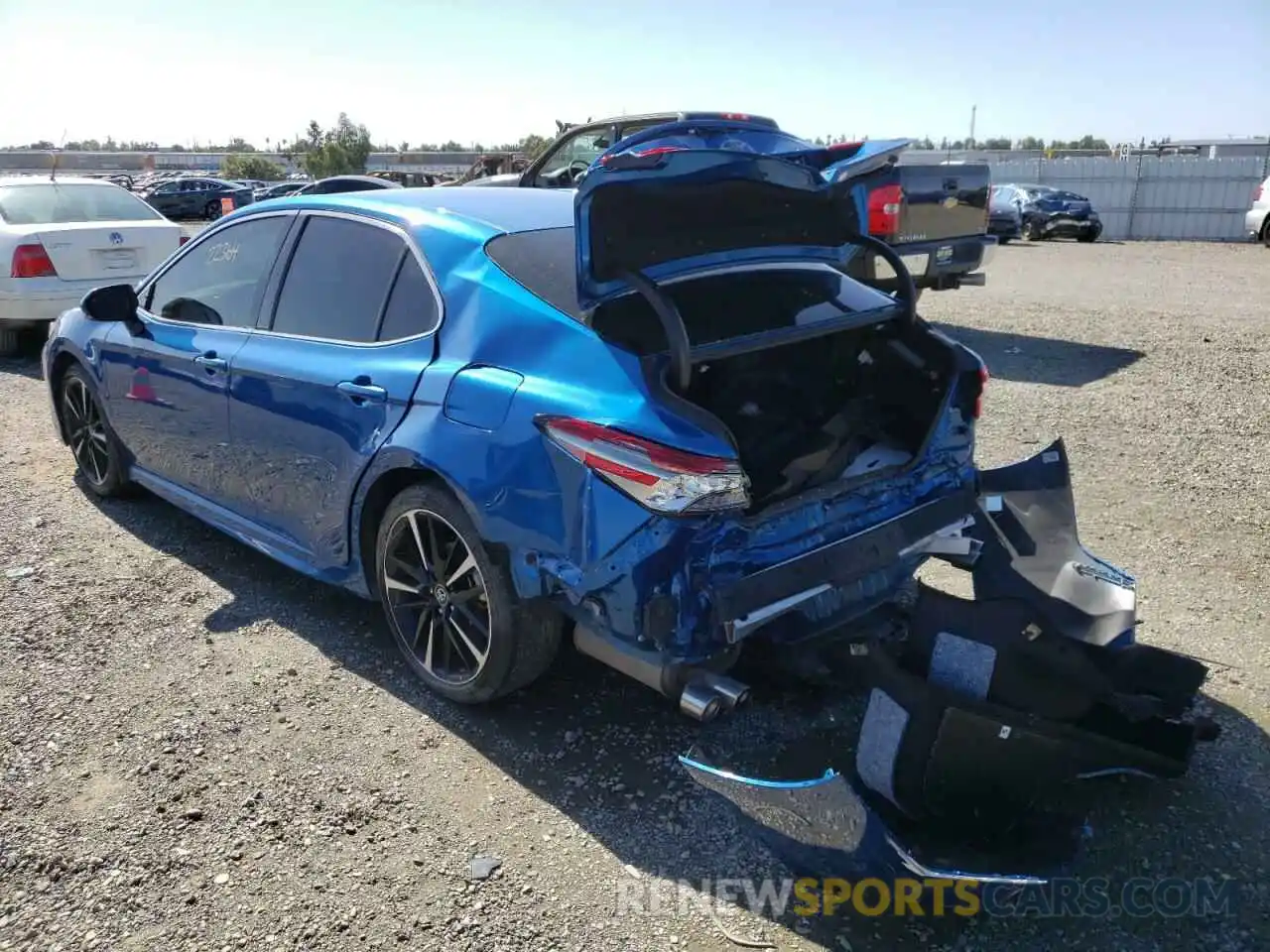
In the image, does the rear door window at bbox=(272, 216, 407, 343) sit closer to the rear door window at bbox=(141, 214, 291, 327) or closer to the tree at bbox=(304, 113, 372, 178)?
the rear door window at bbox=(141, 214, 291, 327)

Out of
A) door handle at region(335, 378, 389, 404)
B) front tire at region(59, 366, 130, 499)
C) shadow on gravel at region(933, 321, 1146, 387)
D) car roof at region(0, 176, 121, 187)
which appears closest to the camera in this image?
door handle at region(335, 378, 389, 404)

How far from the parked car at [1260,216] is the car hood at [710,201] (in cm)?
1994

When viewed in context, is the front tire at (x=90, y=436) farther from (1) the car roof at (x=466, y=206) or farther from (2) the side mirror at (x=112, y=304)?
(1) the car roof at (x=466, y=206)

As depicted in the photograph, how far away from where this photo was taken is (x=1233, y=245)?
70.5 ft

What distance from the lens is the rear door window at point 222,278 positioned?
426 cm

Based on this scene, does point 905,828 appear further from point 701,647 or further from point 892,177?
point 892,177

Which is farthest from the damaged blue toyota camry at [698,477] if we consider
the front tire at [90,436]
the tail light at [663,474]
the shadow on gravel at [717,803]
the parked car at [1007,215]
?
the parked car at [1007,215]

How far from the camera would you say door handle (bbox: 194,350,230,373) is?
4188 mm

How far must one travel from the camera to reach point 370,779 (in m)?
3.16

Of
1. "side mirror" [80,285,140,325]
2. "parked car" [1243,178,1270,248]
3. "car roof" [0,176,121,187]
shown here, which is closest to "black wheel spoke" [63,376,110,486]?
"side mirror" [80,285,140,325]

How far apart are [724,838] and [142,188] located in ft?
141

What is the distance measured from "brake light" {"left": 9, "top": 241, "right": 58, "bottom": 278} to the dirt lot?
4369 millimetres

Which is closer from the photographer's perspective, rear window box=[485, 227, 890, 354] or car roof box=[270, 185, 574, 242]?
rear window box=[485, 227, 890, 354]

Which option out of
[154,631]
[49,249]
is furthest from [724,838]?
[49,249]
